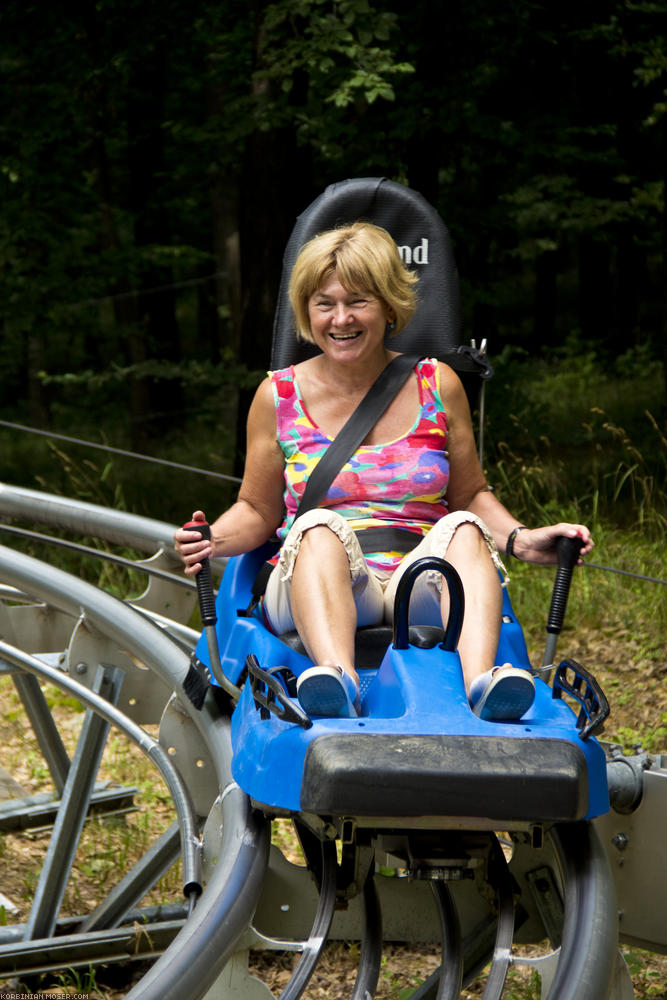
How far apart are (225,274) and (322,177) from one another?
4761mm

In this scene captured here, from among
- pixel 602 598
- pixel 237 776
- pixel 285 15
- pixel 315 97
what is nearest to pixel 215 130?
pixel 315 97

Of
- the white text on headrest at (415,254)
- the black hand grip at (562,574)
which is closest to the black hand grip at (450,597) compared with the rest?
the black hand grip at (562,574)

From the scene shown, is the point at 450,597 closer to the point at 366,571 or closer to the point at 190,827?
the point at 366,571

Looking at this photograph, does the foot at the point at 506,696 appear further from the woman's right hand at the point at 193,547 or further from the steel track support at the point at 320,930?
the woman's right hand at the point at 193,547

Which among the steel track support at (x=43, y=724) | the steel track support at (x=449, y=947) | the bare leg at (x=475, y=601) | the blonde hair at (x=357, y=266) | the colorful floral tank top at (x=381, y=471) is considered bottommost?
the steel track support at (x=43, y=724)

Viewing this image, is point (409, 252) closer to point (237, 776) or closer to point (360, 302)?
point (360, 302)

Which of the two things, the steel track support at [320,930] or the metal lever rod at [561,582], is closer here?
the steel track support at [320,930]

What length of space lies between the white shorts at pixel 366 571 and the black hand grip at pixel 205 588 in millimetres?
159

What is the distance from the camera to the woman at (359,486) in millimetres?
2438

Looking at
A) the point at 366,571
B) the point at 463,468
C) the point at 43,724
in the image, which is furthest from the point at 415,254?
the point at 43,724

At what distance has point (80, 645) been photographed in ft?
10.8

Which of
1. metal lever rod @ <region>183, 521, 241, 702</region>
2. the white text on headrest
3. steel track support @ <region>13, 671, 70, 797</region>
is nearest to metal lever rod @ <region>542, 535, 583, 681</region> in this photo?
metal lever rod @ <region>183, 521, 241, 702</region>

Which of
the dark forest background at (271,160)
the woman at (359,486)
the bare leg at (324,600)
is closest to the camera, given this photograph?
the bare leg at (324,600)

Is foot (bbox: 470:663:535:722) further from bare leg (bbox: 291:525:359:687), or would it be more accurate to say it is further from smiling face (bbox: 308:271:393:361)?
smiling face (bbox: 308:271:393:361)
